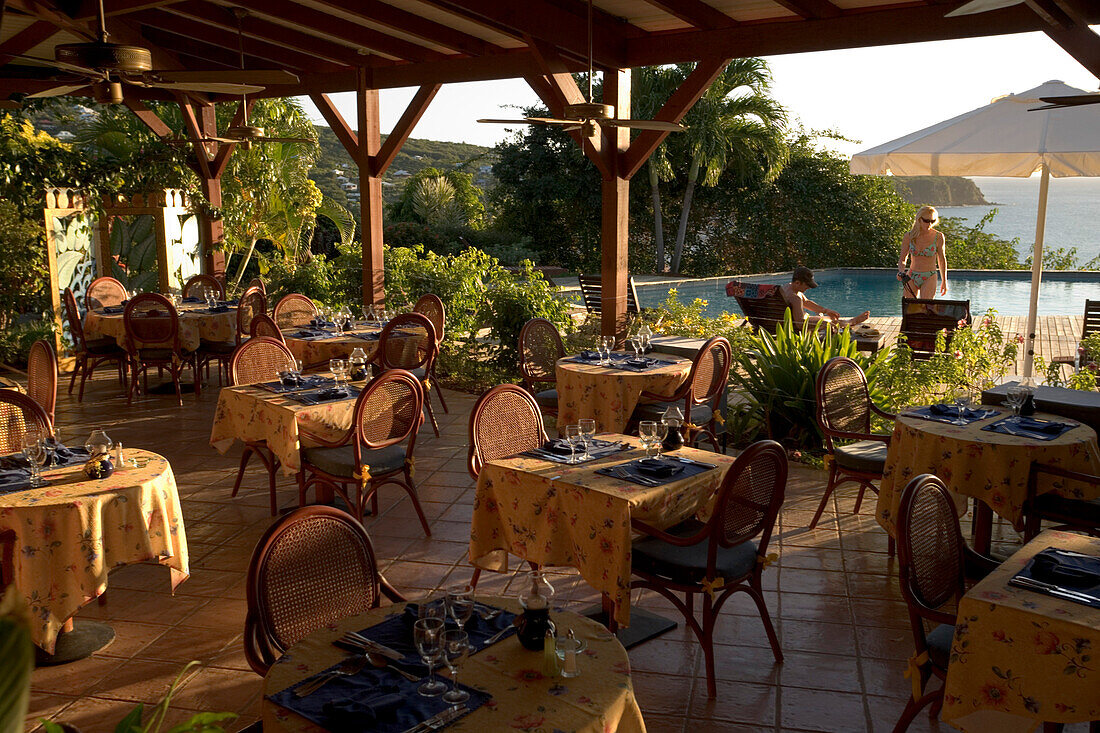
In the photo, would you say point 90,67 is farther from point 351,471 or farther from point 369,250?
point 369,250

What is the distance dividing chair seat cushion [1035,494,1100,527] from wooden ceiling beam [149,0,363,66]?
750 centimetres

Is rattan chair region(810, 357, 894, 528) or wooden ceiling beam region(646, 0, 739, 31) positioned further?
wooden ceiling beam region(646, 0, 739, 31)

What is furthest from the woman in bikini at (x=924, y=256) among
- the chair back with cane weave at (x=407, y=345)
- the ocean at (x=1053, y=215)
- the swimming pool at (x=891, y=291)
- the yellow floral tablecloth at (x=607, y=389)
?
the ocean at (x=1053, y=215)

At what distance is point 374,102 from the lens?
9.62m

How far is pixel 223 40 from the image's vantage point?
9.55 meters

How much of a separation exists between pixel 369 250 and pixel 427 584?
605cm

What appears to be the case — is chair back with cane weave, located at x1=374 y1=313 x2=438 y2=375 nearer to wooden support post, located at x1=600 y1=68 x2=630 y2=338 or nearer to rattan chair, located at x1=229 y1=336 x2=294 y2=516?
rattan chair, located at x1=229 y1=336 x2=294 y2=516

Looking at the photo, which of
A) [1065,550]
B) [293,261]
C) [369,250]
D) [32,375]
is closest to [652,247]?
[293,261]

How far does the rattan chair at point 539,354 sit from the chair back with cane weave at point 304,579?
3.96 meters

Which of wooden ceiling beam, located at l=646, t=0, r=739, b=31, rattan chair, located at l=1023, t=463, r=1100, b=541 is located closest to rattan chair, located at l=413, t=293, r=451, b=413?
wooden ceiling beam, located at l=646, t=0, r=739, b=31

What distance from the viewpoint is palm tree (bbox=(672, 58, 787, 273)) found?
61.5 feet

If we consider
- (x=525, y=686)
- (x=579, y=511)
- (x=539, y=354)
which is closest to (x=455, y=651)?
(x=525, y=686)

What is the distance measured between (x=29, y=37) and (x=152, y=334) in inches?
111

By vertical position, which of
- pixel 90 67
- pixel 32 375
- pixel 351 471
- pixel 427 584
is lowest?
pixel 427 584
